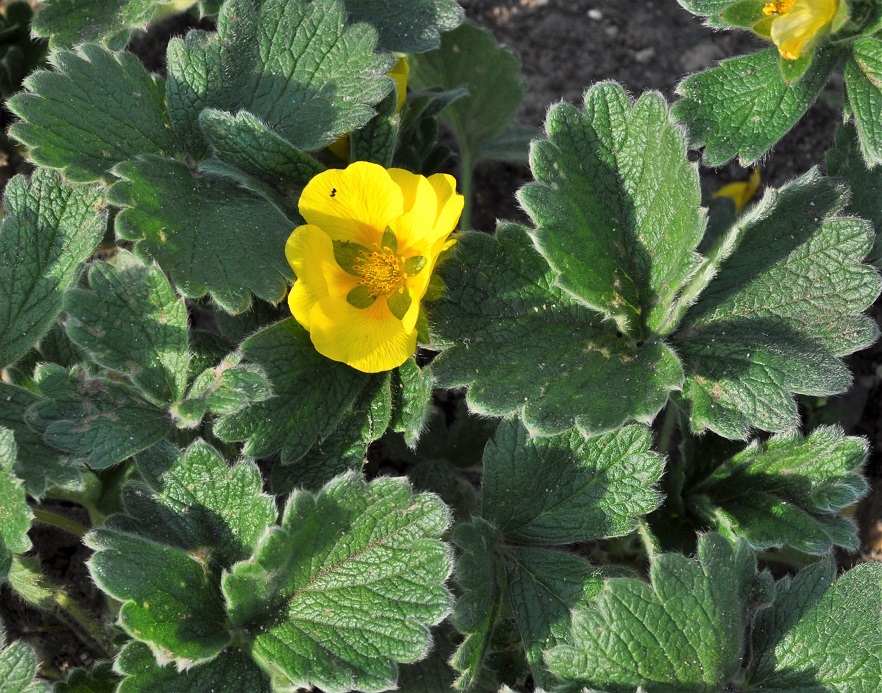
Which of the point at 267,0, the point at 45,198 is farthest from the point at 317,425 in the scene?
the point at 267,0

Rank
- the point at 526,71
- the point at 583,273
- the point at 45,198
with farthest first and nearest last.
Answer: the point at 526,71
the point at 45,198
the point at 583,273

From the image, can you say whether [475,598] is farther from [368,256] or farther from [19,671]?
[19,671]

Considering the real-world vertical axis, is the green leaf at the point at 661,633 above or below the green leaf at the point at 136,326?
below

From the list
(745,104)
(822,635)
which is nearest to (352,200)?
(745,104)

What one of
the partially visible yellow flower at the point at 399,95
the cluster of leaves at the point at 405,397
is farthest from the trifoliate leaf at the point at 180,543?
the partially visible yellow flower at the point at 399,95

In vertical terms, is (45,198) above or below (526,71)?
above

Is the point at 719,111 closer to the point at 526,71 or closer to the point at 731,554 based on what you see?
the point at 731,554

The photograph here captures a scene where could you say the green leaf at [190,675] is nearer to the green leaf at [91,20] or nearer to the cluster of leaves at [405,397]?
the cluster of leaves at [405,397]
